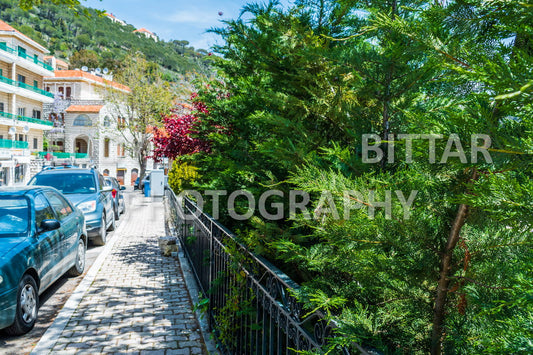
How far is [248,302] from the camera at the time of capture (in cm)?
354

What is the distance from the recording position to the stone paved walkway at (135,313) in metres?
4.67

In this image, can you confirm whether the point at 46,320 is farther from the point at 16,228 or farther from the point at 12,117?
the point at 12,117

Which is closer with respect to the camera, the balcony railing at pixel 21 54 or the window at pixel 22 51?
the balcony railing at pixel 21 54

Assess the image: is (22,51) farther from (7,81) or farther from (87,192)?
(87,192)

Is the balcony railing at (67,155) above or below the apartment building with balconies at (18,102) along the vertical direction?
below

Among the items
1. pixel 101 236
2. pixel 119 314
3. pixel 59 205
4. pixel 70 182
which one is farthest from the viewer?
pixel 70 182

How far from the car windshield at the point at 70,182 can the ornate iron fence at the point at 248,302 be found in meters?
6.05

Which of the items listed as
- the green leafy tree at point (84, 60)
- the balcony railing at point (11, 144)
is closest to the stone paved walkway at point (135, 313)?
the balcony railing at point (11, 144)

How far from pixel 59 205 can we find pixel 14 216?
1.44 meters

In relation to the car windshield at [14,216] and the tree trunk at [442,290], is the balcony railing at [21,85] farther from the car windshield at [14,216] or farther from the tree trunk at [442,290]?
the tree trunk at [442,290]

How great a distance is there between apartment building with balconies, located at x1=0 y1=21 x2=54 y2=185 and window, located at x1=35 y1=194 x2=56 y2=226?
33.7m

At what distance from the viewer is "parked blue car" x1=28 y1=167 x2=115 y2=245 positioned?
10117 millimetres

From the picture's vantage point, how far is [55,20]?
470 ft

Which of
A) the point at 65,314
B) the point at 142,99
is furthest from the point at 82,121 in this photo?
the point at 65,314
